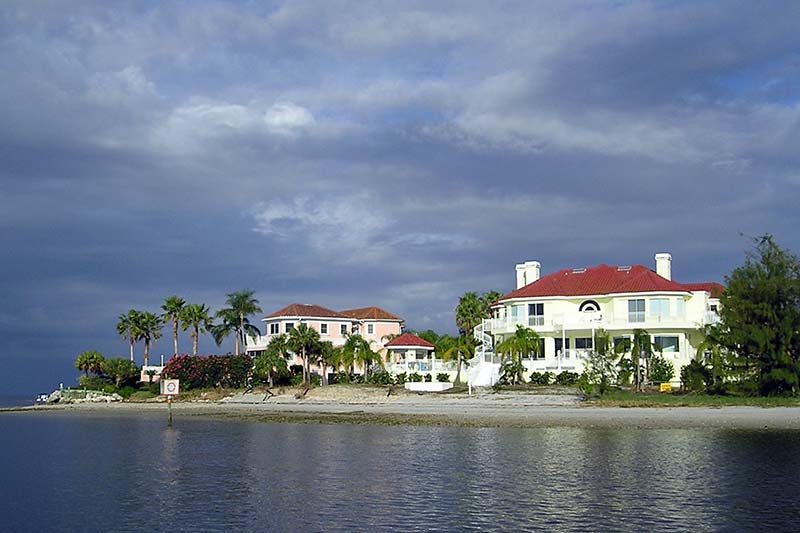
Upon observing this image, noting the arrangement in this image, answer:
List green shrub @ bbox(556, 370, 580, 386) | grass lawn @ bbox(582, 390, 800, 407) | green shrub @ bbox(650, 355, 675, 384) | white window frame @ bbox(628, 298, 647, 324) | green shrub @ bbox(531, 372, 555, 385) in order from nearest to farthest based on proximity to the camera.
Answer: grass lawn @ bbox(582, 390, 800, 407) < green shrub @ bbox(650, 355, 675, 384) < green shrub @ bbox(556, 370, 580, 386) < green shrub @ bbox(531, 372, 555, 385) < white window frame @ bbox(628, 298, 647, 324)

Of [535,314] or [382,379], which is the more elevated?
[535,314]

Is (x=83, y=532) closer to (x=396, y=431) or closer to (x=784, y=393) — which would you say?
(x=396, y=431)

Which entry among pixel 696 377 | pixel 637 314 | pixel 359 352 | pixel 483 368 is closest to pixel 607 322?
pixel 637 314

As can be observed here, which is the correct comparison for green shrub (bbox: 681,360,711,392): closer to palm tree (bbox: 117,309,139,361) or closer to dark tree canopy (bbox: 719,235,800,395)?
dark tree canopy (bbox: 719,235,800,395)

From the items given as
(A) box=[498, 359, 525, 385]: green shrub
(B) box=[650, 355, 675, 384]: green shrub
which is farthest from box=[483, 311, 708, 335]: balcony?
(A) box=[498, 359, 525, 385]: green shrub

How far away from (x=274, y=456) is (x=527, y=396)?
22.7m

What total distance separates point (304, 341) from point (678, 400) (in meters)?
31.1

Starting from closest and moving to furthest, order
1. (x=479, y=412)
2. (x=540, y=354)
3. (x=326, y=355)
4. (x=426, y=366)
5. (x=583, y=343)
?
(x=479, y=412) < (x=583, y=343) < (x=540, y=354) < (x=426, y=366) < (x=326, y=355)

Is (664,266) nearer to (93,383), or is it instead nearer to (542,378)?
(542,378)

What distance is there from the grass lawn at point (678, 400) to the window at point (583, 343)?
8.55m

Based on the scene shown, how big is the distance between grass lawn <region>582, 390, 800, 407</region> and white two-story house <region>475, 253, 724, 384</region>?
6.47m

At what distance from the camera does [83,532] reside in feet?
75.1

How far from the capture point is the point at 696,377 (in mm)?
55906

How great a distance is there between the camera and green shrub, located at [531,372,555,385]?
198 ft
